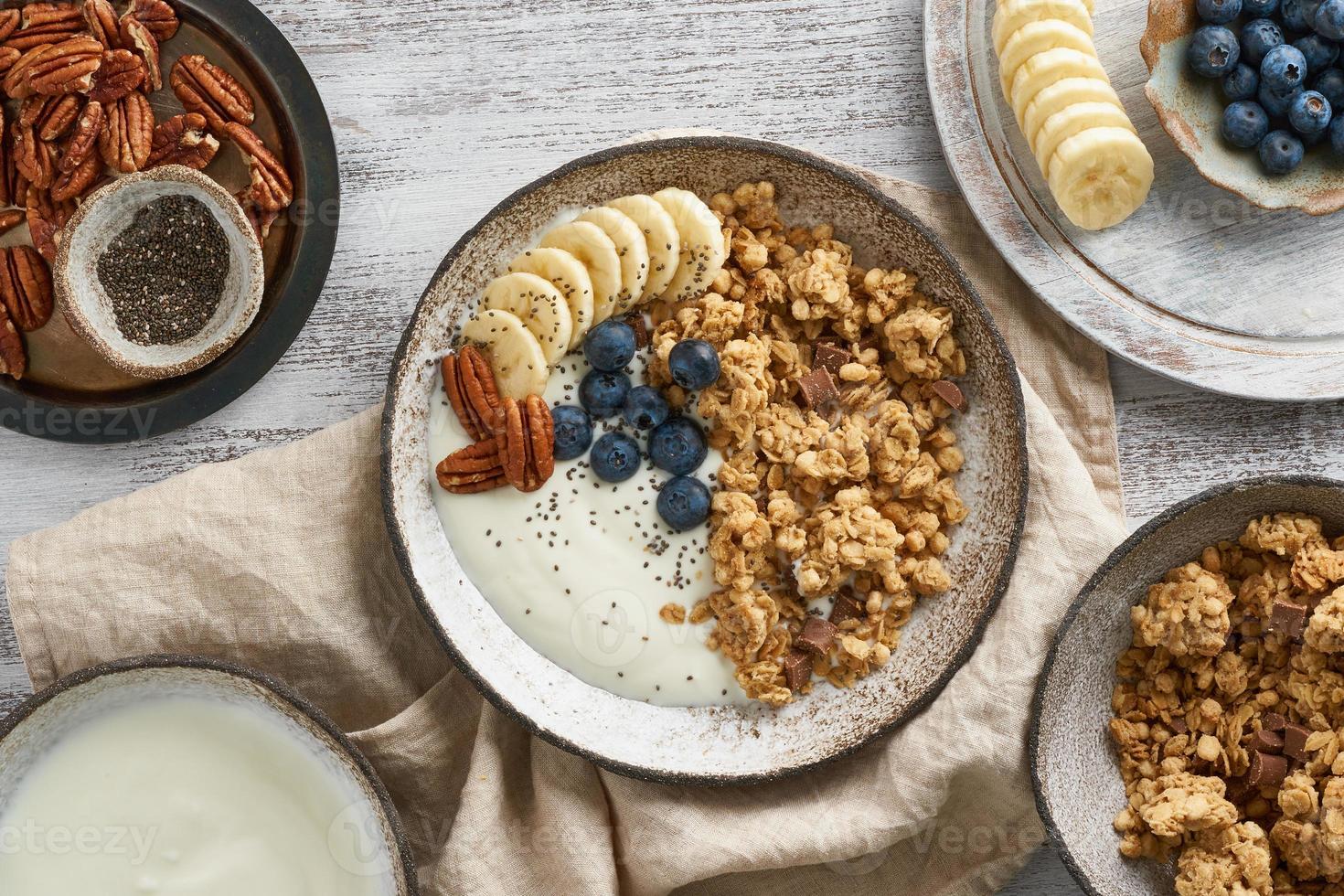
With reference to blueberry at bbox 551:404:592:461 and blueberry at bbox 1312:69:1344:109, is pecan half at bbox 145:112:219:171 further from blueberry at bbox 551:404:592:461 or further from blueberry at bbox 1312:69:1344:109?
blueberry at bbox 1312:69:1344:109

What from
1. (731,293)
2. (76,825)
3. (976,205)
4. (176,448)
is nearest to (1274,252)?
(976,205)

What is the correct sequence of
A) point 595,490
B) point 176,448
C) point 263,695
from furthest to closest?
point 176,448 → point 595,490 → point 263,695

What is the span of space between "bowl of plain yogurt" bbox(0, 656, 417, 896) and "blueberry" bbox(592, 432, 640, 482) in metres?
0.60

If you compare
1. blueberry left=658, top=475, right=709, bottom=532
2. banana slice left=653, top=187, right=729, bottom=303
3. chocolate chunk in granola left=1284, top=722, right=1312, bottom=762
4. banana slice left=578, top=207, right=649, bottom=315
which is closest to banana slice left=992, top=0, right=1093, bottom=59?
banana slice left=653, top=187, right=729, bottom=303

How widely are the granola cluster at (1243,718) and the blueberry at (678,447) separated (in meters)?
0.72

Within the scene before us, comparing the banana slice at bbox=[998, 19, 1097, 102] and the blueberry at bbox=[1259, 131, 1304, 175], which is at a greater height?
the banana slice at bbox=[998, 19, 1097, 102]

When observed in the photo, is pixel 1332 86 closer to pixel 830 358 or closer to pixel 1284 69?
pixel 1284 69

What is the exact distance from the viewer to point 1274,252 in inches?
69.1

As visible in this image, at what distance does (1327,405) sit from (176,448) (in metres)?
2.02

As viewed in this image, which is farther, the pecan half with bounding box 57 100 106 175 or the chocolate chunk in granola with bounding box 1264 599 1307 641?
the pecan half with bounding box 57 100 106 175

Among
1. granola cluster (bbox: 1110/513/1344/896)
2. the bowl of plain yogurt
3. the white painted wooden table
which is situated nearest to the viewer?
granola cluster (bbox: 1110/513/1344/896)

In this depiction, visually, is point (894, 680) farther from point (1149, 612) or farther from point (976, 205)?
point (976, 205)

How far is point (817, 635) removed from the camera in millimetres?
1625

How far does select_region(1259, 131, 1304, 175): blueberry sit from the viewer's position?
1621mm
